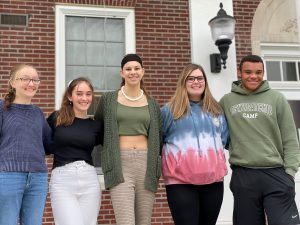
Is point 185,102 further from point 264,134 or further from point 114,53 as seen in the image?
point 114,53

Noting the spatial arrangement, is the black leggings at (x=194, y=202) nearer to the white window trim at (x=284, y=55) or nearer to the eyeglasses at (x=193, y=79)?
the eyeglasses at (x=193, y=79)

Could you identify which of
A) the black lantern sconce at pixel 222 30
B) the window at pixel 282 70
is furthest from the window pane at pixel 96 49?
the window at pixel 282 70

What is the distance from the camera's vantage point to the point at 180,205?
3.42m

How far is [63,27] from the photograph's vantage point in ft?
21.2

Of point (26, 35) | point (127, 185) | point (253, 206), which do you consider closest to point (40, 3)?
point (26, 35)

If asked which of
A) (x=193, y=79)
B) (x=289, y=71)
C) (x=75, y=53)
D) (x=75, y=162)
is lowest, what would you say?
(x=75, y=162)

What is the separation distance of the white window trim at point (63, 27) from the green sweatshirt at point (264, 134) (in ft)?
10.7

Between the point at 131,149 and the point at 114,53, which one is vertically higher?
the point at 114,53

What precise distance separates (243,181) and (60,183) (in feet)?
4.85

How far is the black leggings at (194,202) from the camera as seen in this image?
3.41m

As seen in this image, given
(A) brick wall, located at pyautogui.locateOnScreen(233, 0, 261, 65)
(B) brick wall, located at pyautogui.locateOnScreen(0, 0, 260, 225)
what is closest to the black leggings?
(B) brick wall, located at pyautogui.locateOnScreen(0, 0, 260, 225)

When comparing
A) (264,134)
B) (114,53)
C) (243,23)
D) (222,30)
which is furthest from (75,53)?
(264,134)

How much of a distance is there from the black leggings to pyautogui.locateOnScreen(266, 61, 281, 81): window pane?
4.16 meters

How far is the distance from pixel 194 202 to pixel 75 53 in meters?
3.79
